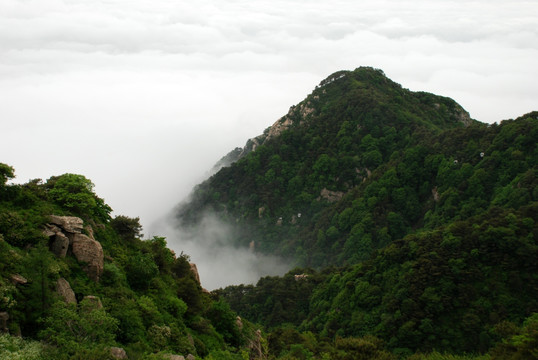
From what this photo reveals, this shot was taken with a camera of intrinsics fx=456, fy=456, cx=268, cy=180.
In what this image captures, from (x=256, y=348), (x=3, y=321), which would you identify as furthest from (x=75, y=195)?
(x=256, y=348)

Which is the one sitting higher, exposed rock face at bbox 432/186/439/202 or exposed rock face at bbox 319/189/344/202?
exposed rock face at bbox 319/189/344/202

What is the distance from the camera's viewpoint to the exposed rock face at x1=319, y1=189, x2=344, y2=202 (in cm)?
13550

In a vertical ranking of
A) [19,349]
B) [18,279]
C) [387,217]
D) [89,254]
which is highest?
[387,217]

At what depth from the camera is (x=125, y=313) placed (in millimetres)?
30328

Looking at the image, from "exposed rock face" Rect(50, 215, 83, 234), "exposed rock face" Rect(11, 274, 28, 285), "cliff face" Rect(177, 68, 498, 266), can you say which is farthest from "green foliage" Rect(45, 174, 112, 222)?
"cliff face" Rect(177, 68, 498, 266)

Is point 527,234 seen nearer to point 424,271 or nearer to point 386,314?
point 424,271

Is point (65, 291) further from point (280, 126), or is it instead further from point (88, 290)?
point (280, 126)

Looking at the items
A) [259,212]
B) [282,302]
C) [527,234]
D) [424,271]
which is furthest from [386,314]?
[259,212]

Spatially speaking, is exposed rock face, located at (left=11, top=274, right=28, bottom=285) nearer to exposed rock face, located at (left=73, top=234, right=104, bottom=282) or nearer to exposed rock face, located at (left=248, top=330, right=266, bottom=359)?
exposed rock face, located at (left=73, top=234, right=104, bottom=282)

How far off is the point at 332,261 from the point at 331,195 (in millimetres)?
27476

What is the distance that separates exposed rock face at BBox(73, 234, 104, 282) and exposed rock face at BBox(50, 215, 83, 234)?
2.22 feet

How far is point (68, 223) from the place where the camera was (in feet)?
109

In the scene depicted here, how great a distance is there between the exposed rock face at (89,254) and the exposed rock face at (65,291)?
3.20 metres

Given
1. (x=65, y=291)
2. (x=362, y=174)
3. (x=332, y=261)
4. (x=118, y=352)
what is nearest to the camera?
(x=118, y=352)
